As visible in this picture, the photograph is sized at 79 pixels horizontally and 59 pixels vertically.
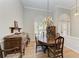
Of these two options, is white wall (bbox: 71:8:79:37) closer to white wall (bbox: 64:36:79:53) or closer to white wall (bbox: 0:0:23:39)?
white wall (bbox: 64:36:79:53)

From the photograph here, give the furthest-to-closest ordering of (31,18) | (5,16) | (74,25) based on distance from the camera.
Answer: (31,18) → (74,25) → (5,16)

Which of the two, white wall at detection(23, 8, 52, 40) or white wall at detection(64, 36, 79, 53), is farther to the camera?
white wall at detection(23, 8, 52, 40)

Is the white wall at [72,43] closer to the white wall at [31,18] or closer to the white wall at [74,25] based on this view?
the white wall at [74,25]

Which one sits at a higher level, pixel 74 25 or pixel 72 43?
pixel 74 25

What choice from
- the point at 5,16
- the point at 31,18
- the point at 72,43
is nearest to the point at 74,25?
the point at 72,43

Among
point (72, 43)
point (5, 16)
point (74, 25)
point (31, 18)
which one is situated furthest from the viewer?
point (31, 18)

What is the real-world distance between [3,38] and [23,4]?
16.2 ft

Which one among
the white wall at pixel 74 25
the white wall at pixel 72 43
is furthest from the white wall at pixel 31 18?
the white wall at pixel 72 43

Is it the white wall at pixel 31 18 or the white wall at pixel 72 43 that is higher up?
the white wall at pixel 31 18

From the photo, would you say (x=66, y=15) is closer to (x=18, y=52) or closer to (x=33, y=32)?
(x=33, y=32)

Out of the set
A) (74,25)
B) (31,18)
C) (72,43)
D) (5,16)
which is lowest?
(72,43)

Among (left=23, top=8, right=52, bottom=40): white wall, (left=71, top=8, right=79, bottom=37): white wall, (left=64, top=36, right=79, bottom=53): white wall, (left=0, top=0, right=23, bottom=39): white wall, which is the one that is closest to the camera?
A: (left=0, top=0, right=23, bottom=39): white wall

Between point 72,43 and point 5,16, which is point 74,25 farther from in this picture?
point 5,16

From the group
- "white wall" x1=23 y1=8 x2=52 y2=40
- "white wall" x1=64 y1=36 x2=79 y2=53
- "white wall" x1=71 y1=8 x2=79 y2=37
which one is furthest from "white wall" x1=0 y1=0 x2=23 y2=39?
"white wall" x1=71 y1=8 x2=79 y2=37
